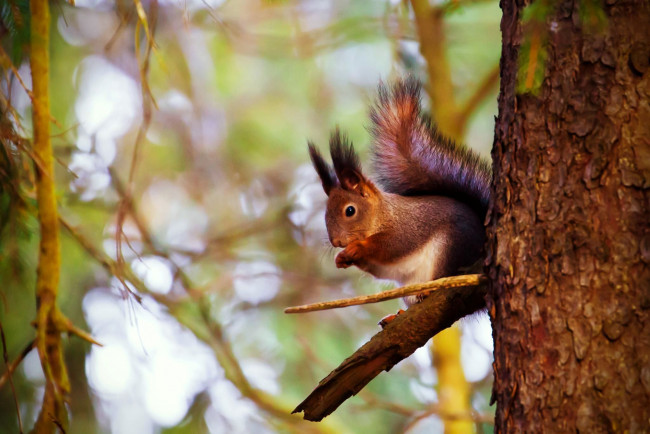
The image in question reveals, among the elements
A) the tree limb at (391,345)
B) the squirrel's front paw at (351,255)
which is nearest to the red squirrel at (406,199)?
the squirrel's front paw at (351,255)

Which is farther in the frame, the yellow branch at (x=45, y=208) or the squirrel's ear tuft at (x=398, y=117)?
the squirrel's ear tuft at (x=398, y=117)

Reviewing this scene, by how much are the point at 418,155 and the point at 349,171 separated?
9.1 inches

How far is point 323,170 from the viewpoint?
6.98 feet

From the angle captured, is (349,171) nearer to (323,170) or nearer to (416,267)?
(323,170)

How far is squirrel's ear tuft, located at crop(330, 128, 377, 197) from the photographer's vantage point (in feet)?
6.73

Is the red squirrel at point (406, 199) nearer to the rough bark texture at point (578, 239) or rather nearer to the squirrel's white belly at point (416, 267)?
A: the squirrel's white belly at point (416, 267)

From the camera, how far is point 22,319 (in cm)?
192

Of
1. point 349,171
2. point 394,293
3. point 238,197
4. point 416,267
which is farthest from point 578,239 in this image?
point 238,197

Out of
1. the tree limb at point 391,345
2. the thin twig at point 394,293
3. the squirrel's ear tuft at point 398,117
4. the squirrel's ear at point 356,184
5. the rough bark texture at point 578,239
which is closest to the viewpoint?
the rough bark texture at point 578,239

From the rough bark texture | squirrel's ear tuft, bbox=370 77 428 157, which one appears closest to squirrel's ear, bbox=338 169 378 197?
squirrel's ear tuft, bbox=370 77 428 157

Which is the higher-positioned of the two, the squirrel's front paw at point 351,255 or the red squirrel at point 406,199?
the red squirrel at point 406,199

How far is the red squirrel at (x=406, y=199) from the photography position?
1.88 m

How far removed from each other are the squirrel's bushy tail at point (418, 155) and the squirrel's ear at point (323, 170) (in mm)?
157

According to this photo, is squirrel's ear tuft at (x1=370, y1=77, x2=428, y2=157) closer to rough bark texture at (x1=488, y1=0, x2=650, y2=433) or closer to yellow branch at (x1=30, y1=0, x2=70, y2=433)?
rough bark texture at (x1=488, y1=0, x2=650, y2=433)
